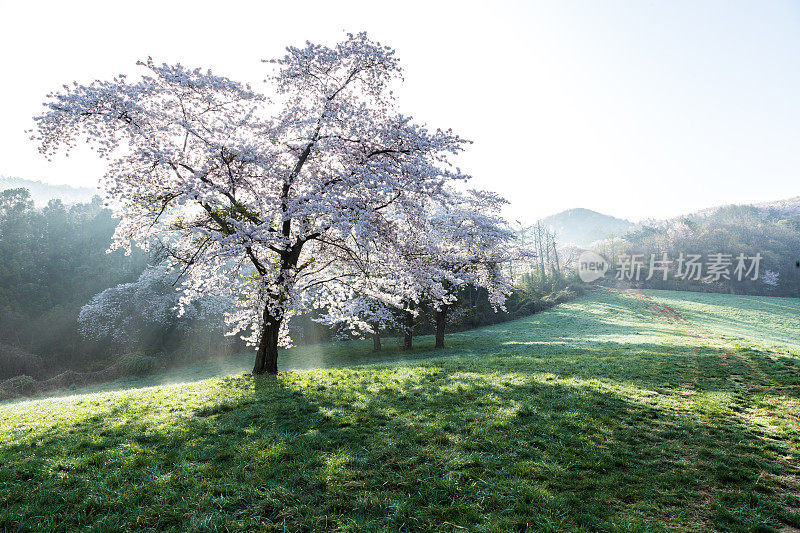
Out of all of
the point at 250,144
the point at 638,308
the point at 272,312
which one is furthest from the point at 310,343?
the point at 638,308

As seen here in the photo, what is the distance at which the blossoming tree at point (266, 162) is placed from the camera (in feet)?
43.3

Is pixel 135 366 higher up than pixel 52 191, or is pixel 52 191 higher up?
pixel 52 191

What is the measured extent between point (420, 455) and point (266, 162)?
12175 millimetres

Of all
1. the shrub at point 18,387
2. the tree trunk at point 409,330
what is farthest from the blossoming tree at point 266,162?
the shrub at point 18,387

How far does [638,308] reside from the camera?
183ft

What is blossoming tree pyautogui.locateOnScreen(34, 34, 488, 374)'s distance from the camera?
13.2m

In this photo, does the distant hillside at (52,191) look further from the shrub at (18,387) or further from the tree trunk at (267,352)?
the tree trunk at (267,352)

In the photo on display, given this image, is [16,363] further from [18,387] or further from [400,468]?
[400,468]

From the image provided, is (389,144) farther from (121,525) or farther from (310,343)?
(310,343)

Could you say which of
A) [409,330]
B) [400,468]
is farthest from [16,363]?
[400,468]

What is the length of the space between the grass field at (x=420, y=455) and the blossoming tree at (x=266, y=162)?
5.51 m

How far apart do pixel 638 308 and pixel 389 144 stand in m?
55.2

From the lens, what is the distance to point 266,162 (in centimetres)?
1487

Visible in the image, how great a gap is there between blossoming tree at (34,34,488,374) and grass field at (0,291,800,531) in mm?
5514
